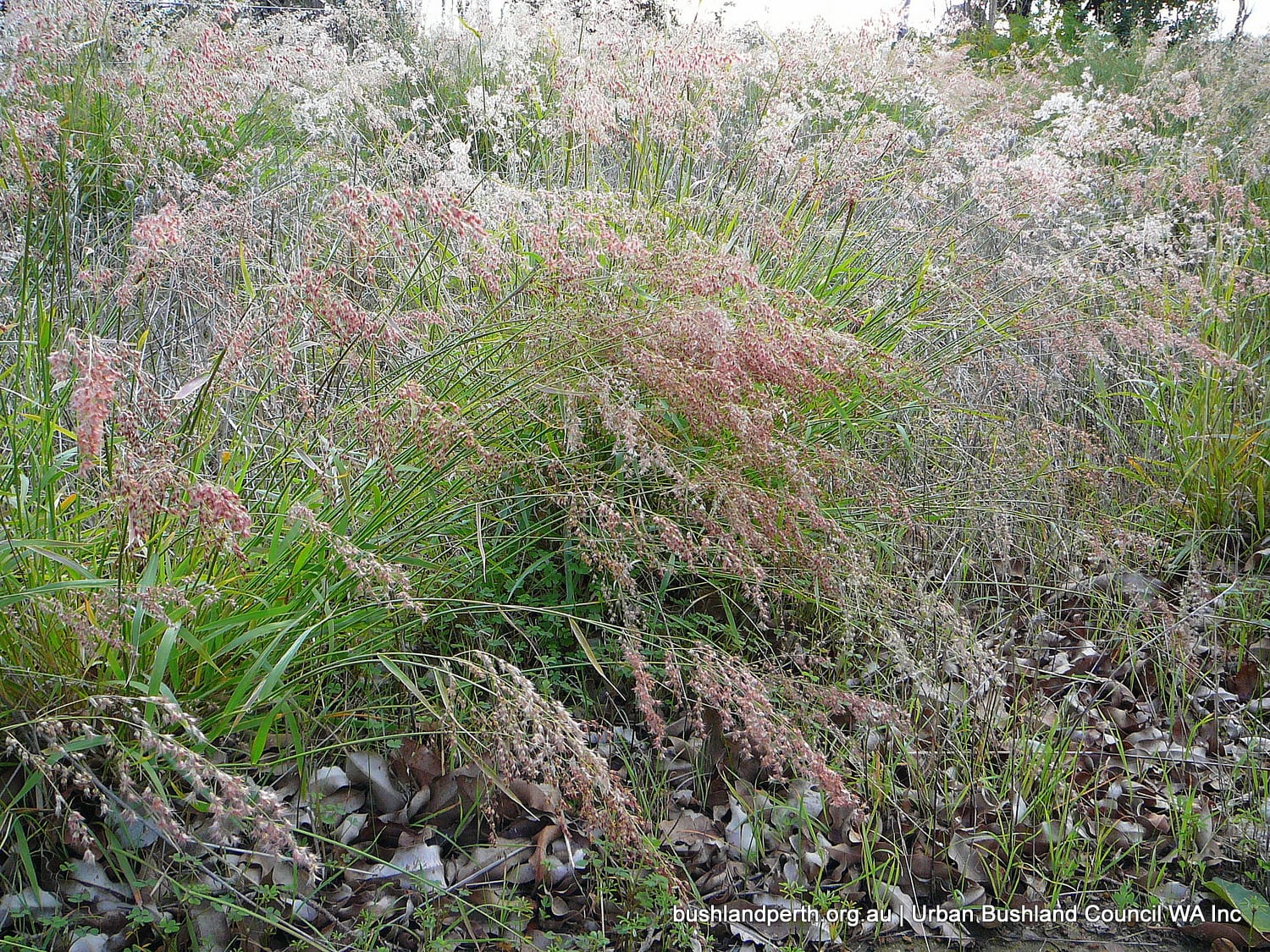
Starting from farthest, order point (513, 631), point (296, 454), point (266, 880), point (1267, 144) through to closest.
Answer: point (1267, 144) < point (513, 631) < point (296, 454) < point (266, 880)

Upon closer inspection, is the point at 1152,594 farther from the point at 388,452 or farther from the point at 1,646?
the point at 1,646

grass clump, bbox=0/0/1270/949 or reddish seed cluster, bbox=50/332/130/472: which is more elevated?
reddish seed cluster, bbox=50/332/130/472

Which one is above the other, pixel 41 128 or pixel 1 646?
pixel 41 128

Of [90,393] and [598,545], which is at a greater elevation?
[90,393]

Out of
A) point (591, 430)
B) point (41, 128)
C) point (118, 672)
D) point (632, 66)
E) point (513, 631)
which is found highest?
point (632, 66)

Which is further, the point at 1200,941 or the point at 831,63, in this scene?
the point at 831,63

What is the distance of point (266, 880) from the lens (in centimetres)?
169

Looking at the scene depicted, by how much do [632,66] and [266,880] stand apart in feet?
8.86

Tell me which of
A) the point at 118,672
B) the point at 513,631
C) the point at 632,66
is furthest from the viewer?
the point at 632,66

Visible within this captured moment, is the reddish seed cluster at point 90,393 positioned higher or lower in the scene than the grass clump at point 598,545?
higher

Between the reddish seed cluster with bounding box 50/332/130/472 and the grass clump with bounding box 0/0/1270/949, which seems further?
the grass clump with bounding box 0/0/1270/949

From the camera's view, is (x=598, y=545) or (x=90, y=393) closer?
(x=90, y=393)

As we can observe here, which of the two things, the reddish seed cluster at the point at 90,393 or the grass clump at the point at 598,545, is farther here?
the grass clump at the point at 598,545

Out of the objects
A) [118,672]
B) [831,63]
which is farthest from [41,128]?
[831,63]
